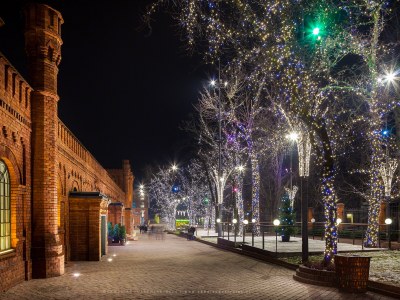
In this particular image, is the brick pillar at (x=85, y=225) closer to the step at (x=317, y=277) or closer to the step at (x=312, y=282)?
the step at (x=312, y=282)

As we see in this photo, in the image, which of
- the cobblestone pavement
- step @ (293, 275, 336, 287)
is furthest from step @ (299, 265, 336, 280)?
the cobblestone pavement

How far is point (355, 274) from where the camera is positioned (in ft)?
36.0

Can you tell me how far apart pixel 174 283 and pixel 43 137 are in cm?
592

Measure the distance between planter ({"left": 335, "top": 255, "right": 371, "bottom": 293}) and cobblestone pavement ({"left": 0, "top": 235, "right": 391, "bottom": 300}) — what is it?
0.96 ft

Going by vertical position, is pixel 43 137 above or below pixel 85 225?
above

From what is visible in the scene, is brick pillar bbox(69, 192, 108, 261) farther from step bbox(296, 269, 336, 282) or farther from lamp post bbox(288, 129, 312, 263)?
step bbox(296, 269, 336, 282)

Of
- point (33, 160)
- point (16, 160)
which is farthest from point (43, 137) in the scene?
point (16, 160)

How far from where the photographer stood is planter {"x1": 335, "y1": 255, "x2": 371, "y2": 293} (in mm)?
10930

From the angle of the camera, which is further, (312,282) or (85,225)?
(85,225)

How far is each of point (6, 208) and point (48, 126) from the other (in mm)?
3060

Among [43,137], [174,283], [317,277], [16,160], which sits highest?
[43,137]

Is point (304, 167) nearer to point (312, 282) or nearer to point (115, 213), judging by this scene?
point (312, 282)

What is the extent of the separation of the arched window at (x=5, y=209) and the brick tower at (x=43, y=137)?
4.85 feet

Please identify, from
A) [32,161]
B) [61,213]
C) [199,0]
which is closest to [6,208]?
[32,161]
